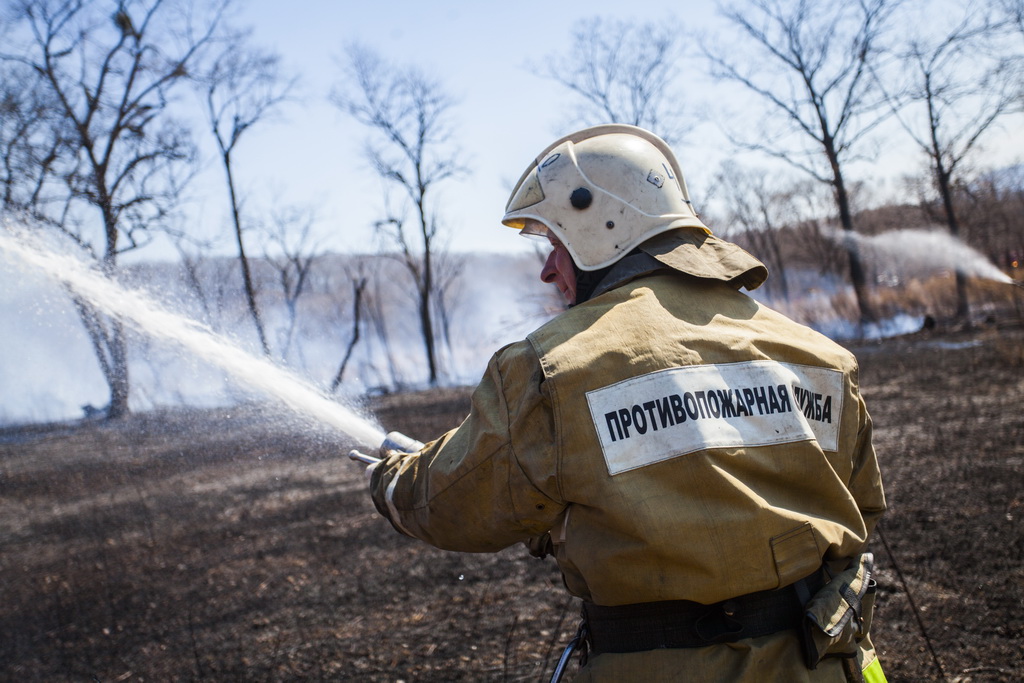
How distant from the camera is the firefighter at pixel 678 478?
5.02 feet

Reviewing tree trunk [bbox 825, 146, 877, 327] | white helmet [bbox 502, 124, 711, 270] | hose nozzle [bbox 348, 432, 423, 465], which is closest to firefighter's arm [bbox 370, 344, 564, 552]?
hose nozzle [bbox 348, 432, 423, 465]

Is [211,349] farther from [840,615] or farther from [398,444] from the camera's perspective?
[840,615]

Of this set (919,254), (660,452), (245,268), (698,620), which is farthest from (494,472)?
(919,254)

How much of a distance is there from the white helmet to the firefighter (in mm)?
174

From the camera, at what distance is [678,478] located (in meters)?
1.53

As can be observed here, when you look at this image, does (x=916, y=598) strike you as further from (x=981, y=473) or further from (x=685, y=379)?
(x=685, y=379)

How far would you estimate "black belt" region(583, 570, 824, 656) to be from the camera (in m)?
1.60

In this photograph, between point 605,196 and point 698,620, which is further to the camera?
point 605,196

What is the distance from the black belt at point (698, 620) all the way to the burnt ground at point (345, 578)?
1394 mm

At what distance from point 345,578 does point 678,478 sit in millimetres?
4718

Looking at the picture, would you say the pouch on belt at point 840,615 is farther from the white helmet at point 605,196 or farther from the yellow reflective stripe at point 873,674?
the white helmet at point 605,196

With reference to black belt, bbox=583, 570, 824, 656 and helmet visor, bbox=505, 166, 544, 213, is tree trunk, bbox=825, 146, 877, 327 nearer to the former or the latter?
helmet visor, bbox=505, 166, 544, 213

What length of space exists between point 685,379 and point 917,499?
17.8ft

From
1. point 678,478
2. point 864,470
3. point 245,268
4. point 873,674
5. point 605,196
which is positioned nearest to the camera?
point 678,478
